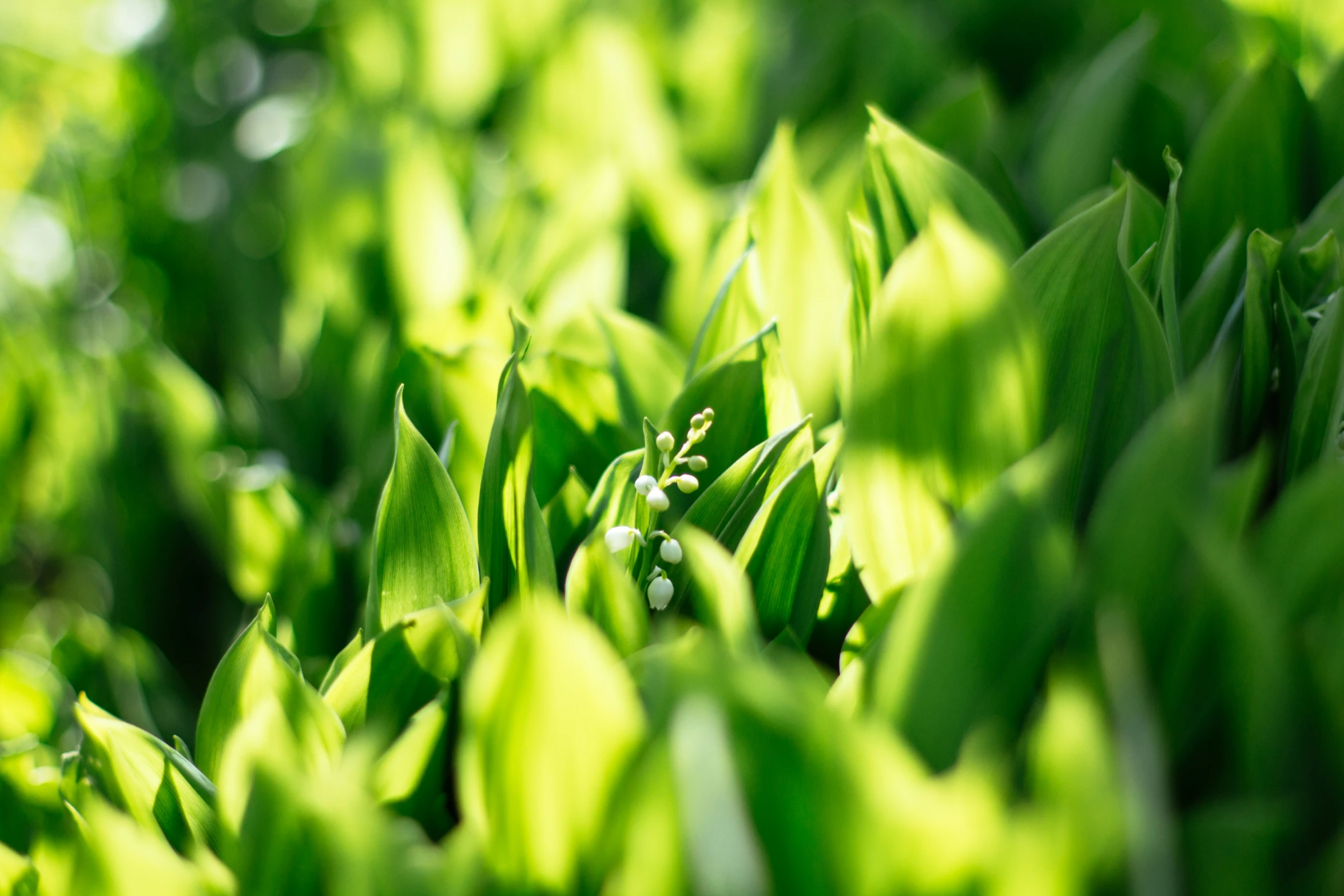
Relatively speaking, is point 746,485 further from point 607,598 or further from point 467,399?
point 467,399

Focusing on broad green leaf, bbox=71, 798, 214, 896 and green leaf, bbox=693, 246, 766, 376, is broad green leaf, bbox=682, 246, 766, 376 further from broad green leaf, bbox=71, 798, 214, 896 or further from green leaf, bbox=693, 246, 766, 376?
broad green leaf, bbox=71, 798, 214, 896

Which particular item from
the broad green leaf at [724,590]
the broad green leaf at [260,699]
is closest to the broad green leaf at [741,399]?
the broad green leaf at [724,590]

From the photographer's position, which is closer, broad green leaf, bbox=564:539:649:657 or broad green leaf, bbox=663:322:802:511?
broad green leaf, bbox=564:539:649:657

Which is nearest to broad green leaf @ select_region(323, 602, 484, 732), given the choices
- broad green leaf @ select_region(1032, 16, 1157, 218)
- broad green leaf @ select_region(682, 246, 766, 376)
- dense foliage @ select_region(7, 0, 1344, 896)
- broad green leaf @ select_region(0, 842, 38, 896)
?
dense foliage @ select_region(7, 0, 1344, 896)

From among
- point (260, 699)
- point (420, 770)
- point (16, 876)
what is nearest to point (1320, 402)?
point (420, 770)

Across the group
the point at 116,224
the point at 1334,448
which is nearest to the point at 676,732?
the point at 1334,448

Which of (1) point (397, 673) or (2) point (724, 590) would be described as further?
(1) point (397, 673)

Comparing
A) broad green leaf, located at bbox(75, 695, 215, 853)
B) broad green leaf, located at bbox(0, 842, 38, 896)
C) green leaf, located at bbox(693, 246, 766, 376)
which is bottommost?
broad green leaf, located at bbox(0, 842, 38, 896)
